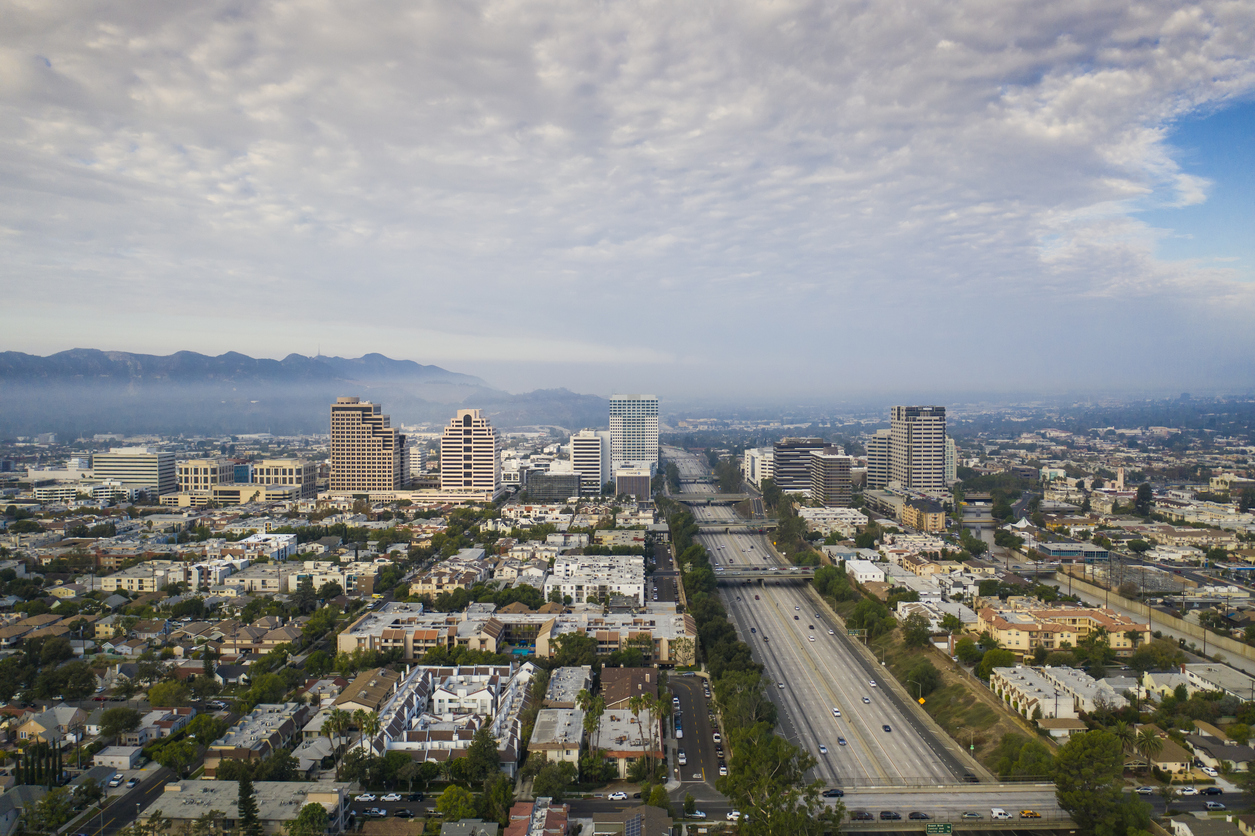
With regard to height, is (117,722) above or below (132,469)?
below

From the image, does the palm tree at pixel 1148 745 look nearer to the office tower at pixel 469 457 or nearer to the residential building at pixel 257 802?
the residential building at pixel 257 802

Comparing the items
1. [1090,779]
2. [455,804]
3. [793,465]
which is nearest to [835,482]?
[793,465]

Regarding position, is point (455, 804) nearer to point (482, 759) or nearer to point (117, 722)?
point (482, 759)

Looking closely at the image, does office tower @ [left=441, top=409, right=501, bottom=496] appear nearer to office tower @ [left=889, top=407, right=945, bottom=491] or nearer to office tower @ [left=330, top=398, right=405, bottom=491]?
office tower @ [left=330, top=398, right=405, bottom=491]

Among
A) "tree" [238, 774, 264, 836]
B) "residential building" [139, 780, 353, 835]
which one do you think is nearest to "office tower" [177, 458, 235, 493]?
"residential building" [139, 780, 353, 835]

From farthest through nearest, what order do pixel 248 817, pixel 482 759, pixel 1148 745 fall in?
pixel 1148 745 → pixel 482 759 → pixel 248 817

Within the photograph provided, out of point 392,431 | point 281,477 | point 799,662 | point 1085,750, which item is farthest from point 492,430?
point 1085,750

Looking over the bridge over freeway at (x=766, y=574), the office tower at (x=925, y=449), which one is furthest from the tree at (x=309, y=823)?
the office tower at (x=925, y=449)

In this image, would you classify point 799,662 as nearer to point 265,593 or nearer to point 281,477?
point 265,593
